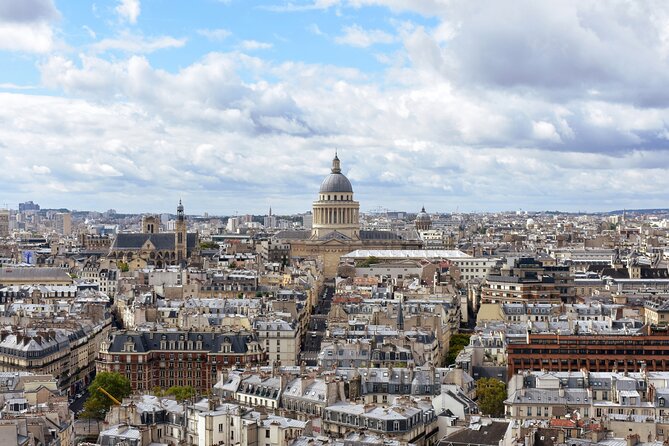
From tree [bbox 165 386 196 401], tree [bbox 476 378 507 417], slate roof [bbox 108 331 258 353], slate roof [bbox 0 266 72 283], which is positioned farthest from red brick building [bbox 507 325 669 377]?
slate roof [bbox 0 266 72 283]

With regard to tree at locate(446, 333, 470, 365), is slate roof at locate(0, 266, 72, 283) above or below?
above

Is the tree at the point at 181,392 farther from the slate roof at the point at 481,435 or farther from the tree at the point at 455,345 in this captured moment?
the slate roof at the point at 481,435

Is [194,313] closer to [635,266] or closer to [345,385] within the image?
[345,385]

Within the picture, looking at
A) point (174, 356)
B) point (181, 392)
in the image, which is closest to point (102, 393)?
point (181, 392)

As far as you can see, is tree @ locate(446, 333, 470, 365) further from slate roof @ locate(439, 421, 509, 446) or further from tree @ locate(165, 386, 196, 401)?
slate roof @ locate(439, 421, 509, 446)

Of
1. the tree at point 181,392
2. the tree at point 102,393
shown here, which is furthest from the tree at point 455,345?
the tree at point 102,393

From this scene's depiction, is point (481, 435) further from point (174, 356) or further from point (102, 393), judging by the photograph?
point (174, 356)

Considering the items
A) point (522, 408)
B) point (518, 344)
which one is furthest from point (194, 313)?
point (522, 408)
